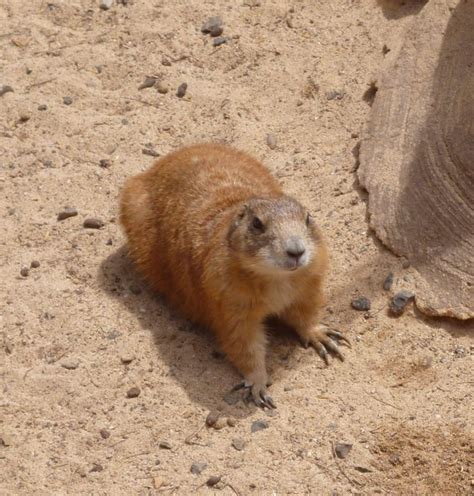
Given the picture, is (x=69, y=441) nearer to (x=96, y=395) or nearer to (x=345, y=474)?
(x=96, y=395)

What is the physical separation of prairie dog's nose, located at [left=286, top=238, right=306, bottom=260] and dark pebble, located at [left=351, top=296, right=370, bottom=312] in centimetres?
89

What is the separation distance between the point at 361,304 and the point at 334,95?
6.11ft

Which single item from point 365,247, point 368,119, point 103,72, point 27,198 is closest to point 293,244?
point 365,247

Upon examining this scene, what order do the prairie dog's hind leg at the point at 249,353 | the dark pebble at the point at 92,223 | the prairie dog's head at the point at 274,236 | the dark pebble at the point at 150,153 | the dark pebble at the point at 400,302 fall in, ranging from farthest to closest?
the dark pebble at the point at 150,153 → the dark pebble at the point at 92,223 → the dark pebble at the point at 400,302 → the prairie dog's hind leg at the point at 249,353 → the prairie dog's head at the point at 274,236

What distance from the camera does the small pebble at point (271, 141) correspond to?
281 inches

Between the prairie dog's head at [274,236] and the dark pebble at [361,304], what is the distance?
1.95 feet

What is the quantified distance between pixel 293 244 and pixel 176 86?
2727mm

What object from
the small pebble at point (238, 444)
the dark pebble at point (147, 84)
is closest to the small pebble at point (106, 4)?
the dark pebble at point (147, 84)

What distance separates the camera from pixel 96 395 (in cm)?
559

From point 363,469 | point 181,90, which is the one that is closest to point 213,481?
point 363,469

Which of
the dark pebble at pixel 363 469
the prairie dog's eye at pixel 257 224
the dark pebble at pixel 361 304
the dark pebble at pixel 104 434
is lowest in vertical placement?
the dark pebble at pixel 104 434

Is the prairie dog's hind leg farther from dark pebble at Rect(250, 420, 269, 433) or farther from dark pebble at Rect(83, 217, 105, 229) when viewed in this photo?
dark pebble at Rect(83, 217, 105, 229)

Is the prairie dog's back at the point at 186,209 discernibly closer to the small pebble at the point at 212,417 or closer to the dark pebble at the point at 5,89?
the small pebble at the point at 212,417

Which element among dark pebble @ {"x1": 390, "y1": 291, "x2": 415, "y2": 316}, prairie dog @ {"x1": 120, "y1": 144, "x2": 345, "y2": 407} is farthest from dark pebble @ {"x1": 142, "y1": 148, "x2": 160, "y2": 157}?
dark pebble @ {"x1": 390, "y1": 291, "x2": 415, "y2": 316}
